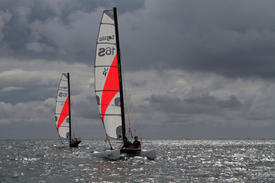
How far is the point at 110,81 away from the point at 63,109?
2777cm

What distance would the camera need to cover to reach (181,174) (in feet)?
84.2

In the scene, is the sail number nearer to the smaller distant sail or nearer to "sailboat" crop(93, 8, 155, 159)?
"sailboat" crop(93, 8, 155, 159)

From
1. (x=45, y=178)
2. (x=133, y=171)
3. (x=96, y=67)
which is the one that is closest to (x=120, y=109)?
(x=96, y=67)

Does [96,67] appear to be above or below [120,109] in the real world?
above

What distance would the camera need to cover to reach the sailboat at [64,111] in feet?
184

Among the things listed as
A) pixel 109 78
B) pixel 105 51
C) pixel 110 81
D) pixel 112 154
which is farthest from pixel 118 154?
pixel 105 51

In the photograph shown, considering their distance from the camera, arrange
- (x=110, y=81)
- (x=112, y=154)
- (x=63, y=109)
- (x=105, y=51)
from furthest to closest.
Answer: (x=63, y=109), (x=105, y=51), (x=110, y=81), (x=112, y=154)

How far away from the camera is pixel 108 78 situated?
3133cm

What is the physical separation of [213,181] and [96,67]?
46.5 ft

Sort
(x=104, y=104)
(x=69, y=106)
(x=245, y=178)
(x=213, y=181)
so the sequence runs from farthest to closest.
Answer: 1. (x=69, y=106)
2. (x=104, y=104)
3. (x=245, y=178)
4. (x=213, y=181)

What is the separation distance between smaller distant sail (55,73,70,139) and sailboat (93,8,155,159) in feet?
83.4

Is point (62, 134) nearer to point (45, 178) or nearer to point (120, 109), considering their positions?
point (120, 109)

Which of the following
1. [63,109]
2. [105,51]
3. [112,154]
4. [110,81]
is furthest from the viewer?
[63,109]

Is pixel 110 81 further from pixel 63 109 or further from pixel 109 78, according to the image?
pixel 63 109
